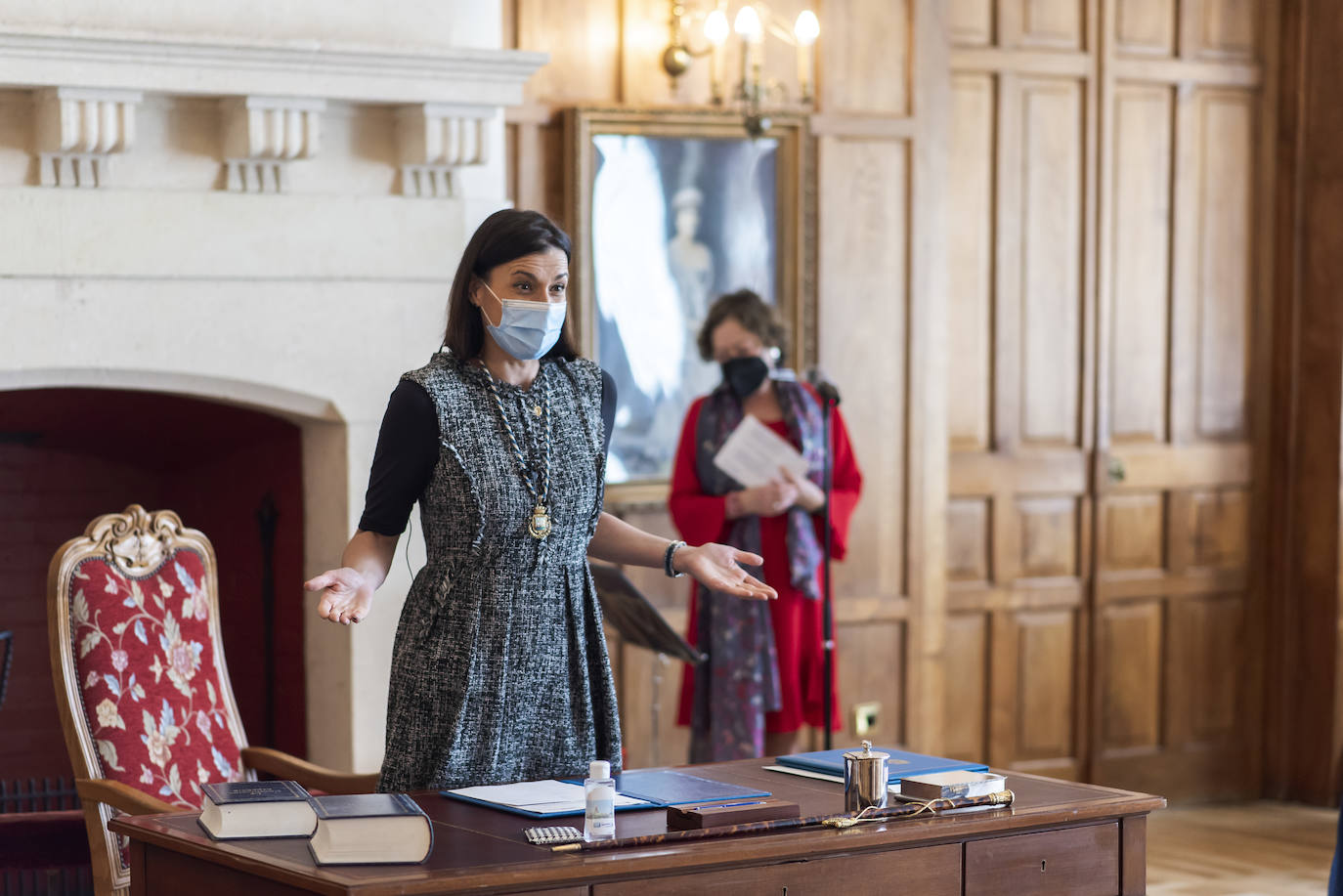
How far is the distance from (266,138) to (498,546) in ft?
5.26

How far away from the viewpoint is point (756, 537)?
4613 millimetres

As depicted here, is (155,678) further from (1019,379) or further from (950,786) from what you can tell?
(1019,379)

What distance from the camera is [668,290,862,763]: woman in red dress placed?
4551mm

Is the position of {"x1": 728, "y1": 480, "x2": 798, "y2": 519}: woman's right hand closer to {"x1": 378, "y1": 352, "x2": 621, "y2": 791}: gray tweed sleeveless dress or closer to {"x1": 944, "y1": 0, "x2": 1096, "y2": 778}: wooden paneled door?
{"x1": 944, "y1": 0, "x2": 1096, "y2": 778}: wooden paneled door

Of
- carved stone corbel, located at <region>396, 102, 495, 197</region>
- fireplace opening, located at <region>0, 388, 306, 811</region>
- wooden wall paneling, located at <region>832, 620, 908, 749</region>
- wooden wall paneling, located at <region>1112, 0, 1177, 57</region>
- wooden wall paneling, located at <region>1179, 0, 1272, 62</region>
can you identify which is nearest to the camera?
Answer: carved stone corbel, located at <region>396, 102, 495, 197</region>

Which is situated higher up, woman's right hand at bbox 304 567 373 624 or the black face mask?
the black face mask

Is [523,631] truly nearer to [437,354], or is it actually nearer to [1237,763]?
[437,354]

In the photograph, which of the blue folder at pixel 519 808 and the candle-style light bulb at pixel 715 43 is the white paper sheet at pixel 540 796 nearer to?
the blue folder at pixel 519 808

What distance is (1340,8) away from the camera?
19.9 ft

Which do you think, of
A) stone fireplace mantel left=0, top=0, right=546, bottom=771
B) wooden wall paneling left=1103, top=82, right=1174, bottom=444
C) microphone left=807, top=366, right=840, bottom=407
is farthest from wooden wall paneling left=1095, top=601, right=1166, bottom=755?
stone fireplace mantel left=0, top=0, right=546, bottom=771

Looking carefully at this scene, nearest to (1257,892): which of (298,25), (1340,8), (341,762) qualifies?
(341,762)

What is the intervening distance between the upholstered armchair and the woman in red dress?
1477mm

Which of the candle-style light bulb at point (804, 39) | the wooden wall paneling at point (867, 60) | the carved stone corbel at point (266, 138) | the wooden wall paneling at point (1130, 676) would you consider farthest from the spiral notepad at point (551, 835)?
the wooden wall paneling at point (1130, 676)

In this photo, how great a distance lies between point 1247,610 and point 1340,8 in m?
2.22
